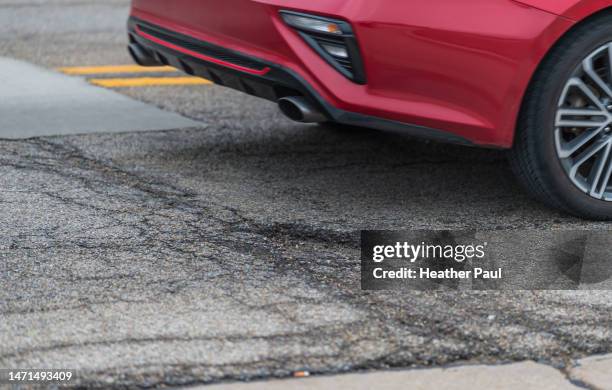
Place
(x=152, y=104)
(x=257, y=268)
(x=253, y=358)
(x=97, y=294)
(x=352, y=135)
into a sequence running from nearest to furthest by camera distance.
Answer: (x=253, y=358) < (x=97, y=294) < (x=257, y=268) < (x=352, y=135) < (x=152, y=104)

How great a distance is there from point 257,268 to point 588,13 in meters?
1.61

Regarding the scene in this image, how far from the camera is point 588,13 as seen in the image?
167 inches

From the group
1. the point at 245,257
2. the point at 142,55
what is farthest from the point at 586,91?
the point at 142,55

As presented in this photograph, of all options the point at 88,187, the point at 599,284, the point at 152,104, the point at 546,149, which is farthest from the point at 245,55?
the point at 152,104

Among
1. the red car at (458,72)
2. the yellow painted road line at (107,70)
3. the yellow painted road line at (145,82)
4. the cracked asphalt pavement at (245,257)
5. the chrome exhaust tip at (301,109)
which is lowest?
the yellow painted road line at (107,70)

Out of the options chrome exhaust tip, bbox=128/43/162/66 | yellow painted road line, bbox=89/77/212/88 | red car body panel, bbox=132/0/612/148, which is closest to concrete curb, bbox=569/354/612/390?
red car body panel, bbox=132/0/612/148

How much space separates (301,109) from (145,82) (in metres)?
3.07

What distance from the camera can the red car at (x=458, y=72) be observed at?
412 centimetres

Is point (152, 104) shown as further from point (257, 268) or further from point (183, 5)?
point (257, 268)

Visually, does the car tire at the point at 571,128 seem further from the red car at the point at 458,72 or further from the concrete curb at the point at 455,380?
the concrete curb at the point at 455,380

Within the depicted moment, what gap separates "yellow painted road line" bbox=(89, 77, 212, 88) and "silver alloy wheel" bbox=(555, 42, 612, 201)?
129 inches

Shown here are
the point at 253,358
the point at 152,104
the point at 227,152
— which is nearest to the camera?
the point at 253,358

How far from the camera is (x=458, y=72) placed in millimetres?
4172

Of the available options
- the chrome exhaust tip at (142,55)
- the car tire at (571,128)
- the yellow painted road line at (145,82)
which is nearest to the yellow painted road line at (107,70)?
the yellow painted road line at (145,82)
